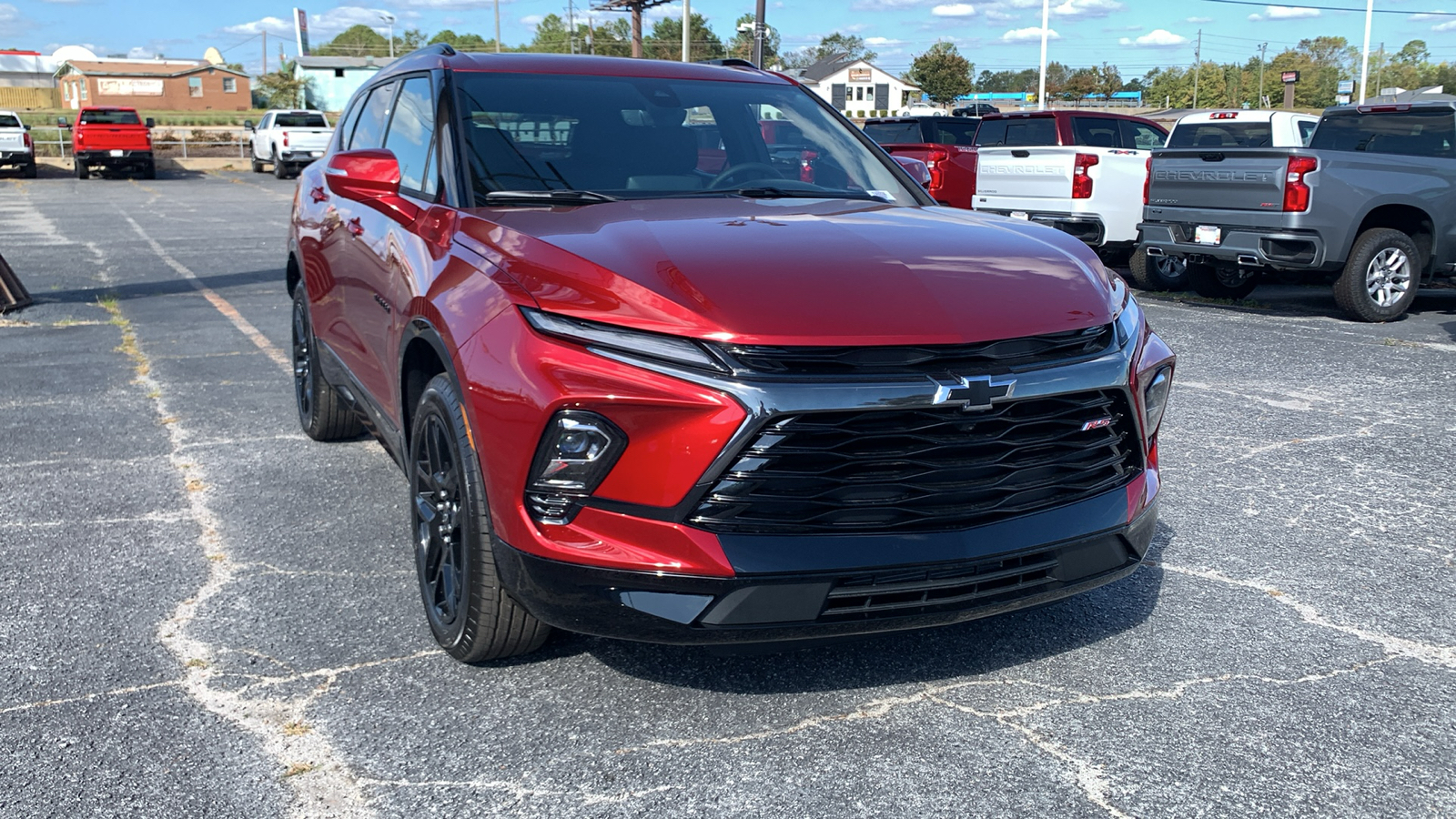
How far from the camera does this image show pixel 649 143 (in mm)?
4180

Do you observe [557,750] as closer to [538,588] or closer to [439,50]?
[538,588]

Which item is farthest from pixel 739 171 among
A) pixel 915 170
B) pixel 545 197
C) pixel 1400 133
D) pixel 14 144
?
pixel 14 144

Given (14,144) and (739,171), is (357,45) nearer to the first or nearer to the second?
(14,144)

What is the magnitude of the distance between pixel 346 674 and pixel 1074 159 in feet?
35.1

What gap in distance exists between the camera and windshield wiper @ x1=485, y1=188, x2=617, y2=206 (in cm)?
372

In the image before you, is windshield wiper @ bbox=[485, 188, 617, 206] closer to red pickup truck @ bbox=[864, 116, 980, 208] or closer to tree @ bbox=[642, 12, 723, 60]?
red pickup truck @ bbox=[864, 116, 980, 208]

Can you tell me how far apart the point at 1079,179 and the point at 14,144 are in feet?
96.6

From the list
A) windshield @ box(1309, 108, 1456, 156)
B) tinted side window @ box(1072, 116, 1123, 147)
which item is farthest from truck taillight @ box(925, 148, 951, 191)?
windshield @ box(1309, 108, 1456, 156)

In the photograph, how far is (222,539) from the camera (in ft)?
14.9

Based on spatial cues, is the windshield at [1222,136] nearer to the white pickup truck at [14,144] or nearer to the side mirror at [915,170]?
the side mirror at [915,170]

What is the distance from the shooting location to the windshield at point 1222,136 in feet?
39.5

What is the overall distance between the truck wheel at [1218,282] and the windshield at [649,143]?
8.38 m

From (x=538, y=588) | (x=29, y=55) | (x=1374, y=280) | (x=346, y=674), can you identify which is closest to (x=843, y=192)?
(x=538, y=588)

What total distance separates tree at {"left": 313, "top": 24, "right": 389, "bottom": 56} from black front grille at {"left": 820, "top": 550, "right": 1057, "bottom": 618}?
133 metres
